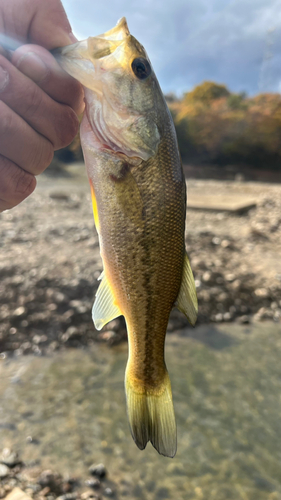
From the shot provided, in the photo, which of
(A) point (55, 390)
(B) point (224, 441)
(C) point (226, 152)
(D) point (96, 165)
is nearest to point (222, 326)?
(B) point (224, 441)

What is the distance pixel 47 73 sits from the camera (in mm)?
1597

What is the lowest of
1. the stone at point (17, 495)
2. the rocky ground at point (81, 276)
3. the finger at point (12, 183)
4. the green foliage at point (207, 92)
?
the stone at point (17, 495)

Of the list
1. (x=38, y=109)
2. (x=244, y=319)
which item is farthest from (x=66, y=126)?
(x=244, y=319)

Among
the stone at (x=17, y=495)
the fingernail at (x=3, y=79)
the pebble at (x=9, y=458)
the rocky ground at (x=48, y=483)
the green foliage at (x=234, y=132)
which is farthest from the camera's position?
the green foliage at (x=234, y=132)

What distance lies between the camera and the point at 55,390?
15.8ft

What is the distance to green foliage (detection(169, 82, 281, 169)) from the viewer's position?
43344 millimetres

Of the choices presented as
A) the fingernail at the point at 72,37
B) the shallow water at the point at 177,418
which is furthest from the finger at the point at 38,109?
the shallow water at the point at 177,418

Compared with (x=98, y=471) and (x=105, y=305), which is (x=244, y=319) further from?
(x=105, y=305)

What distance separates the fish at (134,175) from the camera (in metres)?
1.68

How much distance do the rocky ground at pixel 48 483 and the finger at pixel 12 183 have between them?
2869 millimetres

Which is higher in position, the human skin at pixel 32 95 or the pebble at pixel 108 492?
the human skin at pixel 32 95

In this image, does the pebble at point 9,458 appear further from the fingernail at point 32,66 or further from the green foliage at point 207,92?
the green foliage at point 207,92

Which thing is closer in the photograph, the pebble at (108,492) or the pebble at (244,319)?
the pebble at (108,492)

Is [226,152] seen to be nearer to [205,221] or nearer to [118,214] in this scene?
[205,221]
